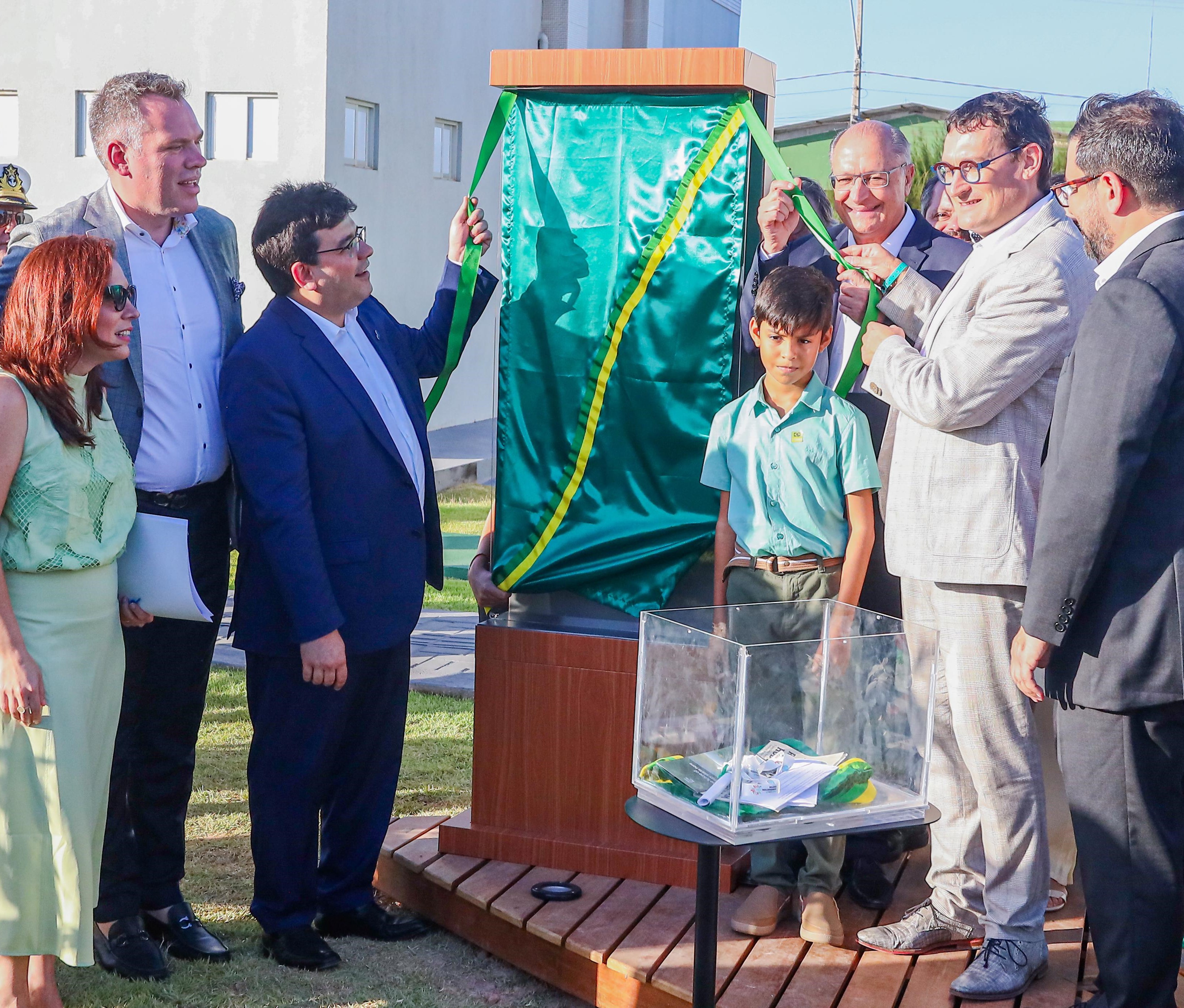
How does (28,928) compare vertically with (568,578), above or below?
below

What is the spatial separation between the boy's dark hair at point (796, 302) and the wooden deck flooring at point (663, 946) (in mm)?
1403

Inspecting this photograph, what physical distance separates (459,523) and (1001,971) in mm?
9179

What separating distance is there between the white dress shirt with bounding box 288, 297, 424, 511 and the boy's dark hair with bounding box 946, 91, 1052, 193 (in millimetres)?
1458

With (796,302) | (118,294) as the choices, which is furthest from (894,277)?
(118,294)

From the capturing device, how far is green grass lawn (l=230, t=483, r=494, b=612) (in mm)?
8016

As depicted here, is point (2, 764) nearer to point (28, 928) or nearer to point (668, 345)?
point (28, 928)

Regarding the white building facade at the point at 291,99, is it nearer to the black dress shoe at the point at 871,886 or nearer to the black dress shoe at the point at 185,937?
the black dress shoe at the point at 185,937

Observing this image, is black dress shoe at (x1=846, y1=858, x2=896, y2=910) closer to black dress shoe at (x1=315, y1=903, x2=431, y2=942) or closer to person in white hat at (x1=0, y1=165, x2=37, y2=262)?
black dress shoe at (x1=315, y1=903, x2=431, y2=942)

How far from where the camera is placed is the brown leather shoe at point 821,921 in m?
2.96

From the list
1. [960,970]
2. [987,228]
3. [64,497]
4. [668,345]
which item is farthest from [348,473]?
[960,970]

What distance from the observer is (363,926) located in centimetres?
335

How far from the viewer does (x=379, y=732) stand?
10.9 feet

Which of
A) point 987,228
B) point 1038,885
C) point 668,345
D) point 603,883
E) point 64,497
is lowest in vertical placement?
point 603,883

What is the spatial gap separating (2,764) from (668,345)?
1.81 metres
